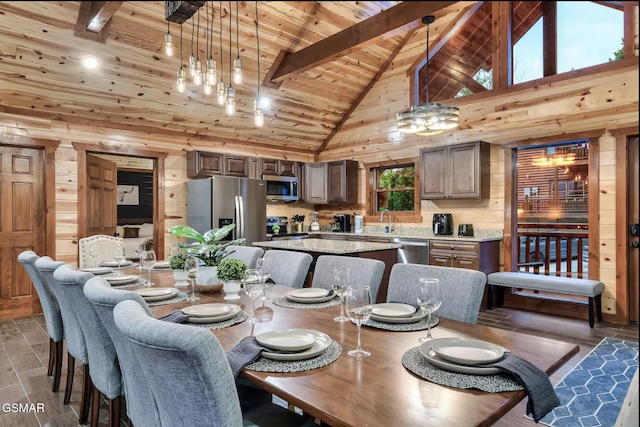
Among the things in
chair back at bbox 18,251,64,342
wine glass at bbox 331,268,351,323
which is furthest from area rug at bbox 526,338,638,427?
Answer: chair back at bbox 18,251,64,342

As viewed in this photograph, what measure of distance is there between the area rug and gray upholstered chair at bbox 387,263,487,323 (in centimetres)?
81

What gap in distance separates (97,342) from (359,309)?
1.20 meters

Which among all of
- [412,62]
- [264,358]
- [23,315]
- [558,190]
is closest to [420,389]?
[264,358]

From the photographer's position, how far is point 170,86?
4.59 meters

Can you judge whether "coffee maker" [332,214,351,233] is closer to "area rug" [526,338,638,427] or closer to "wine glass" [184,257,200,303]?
"area rug" [526,338,638,427]

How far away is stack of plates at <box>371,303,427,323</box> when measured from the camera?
59.6 inches

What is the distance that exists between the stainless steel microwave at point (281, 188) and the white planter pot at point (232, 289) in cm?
397

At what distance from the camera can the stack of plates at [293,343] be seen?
3.81 ft

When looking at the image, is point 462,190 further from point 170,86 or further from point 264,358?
point 264,358

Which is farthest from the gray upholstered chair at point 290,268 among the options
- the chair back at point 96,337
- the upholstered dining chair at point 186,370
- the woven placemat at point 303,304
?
the upholstered dining chair at point 186,370

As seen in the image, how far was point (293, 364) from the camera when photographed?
1.13 m

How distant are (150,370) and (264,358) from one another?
0.35 m

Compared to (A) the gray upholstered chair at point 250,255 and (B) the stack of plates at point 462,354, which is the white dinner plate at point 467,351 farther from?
(A) the gray upholstered chair at point 250,255

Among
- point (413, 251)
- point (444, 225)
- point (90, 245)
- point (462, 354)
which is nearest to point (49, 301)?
point (90, 245)
